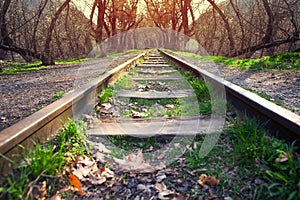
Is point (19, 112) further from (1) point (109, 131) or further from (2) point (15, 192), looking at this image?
(2) point (15, 192)

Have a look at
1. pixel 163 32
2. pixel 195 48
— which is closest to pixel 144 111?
pixel 195 48

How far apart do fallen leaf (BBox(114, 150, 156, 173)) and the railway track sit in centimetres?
30

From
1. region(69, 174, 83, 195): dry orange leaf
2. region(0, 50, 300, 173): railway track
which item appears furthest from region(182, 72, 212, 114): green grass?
region(69, 174, 83, 195): dry orange leaf

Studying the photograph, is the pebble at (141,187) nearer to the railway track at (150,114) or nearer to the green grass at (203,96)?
the railway track at (150,114)

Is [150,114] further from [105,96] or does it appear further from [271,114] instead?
[271,114]

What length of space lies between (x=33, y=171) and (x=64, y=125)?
0.76 m

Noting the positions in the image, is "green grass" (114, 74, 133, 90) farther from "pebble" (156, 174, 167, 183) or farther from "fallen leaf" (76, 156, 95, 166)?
"pebble" (156, 174, 167, 183)

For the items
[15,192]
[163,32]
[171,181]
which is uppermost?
[163,32]

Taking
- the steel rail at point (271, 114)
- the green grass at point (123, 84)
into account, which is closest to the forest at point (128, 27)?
the green grass at point (123, 84)

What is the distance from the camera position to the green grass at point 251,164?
4.42 feet

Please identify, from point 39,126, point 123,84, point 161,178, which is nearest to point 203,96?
point 123,84

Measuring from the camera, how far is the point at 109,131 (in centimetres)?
230

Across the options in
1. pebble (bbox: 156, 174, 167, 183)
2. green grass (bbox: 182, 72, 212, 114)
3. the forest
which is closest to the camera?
pebble (bbox: 156, 174, 167, 183)

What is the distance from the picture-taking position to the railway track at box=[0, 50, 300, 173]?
5.41 feet
